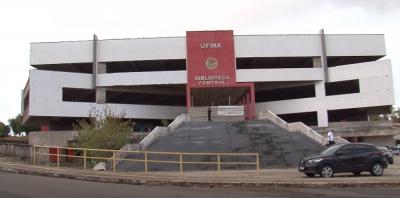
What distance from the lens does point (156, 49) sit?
5544 centimetres

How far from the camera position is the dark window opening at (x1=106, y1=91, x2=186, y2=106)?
63.3 metres

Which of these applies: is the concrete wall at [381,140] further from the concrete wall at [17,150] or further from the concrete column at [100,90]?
the concrete wall at [17,150]

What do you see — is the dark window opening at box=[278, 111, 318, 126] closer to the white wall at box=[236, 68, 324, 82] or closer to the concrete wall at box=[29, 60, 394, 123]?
the concrete wall at box=[29, 60, 394, 123]

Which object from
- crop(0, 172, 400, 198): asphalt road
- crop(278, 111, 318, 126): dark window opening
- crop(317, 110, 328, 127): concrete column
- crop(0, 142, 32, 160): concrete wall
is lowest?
crop(0, 172, 400, 198): asphalt road

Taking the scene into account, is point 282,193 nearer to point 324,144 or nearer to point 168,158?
point 168,158

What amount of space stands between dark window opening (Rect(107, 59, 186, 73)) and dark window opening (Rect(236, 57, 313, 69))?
7.07 m

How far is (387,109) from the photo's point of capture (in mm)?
58781

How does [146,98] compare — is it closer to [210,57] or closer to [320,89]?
[210,57]

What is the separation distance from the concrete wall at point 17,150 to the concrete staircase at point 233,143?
7586 mm

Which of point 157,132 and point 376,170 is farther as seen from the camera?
point 157,132

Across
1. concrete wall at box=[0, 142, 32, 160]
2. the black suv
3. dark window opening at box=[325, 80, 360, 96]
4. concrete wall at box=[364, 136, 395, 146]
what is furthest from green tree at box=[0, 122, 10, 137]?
the black suv

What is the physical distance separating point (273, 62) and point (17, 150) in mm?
34857

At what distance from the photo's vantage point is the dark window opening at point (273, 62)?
5884 centimetres

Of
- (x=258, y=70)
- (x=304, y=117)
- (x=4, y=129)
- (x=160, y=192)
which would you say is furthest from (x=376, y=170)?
(x=4, y=129)
